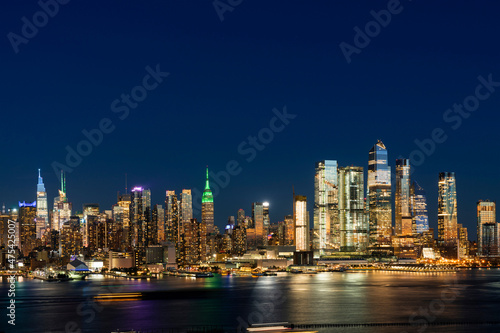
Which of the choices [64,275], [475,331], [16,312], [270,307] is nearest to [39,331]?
[16,312]

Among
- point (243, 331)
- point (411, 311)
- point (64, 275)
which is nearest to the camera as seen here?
point (243, 331)

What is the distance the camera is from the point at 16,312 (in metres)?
87.6

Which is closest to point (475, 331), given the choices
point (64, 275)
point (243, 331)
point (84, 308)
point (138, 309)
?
point (243, 331)

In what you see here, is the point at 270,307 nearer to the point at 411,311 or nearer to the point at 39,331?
the point at 411,311

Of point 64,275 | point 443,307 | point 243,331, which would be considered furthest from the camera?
point 64,275

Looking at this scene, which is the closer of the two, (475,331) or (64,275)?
(475,331)

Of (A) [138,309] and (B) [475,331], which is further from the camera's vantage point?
(A) [138,309]

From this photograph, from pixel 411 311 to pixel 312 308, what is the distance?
493 inches

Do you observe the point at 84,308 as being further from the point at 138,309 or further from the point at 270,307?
the point at 270,307

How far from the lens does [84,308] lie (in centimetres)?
9312

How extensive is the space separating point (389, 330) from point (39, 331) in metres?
35.3

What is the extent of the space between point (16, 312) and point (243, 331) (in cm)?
3465

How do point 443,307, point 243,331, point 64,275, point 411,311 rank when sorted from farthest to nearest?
point 64,275 → point 443,307 → point 411,311 → point 243,331

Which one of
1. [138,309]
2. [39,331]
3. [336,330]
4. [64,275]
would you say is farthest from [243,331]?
[64,275]
